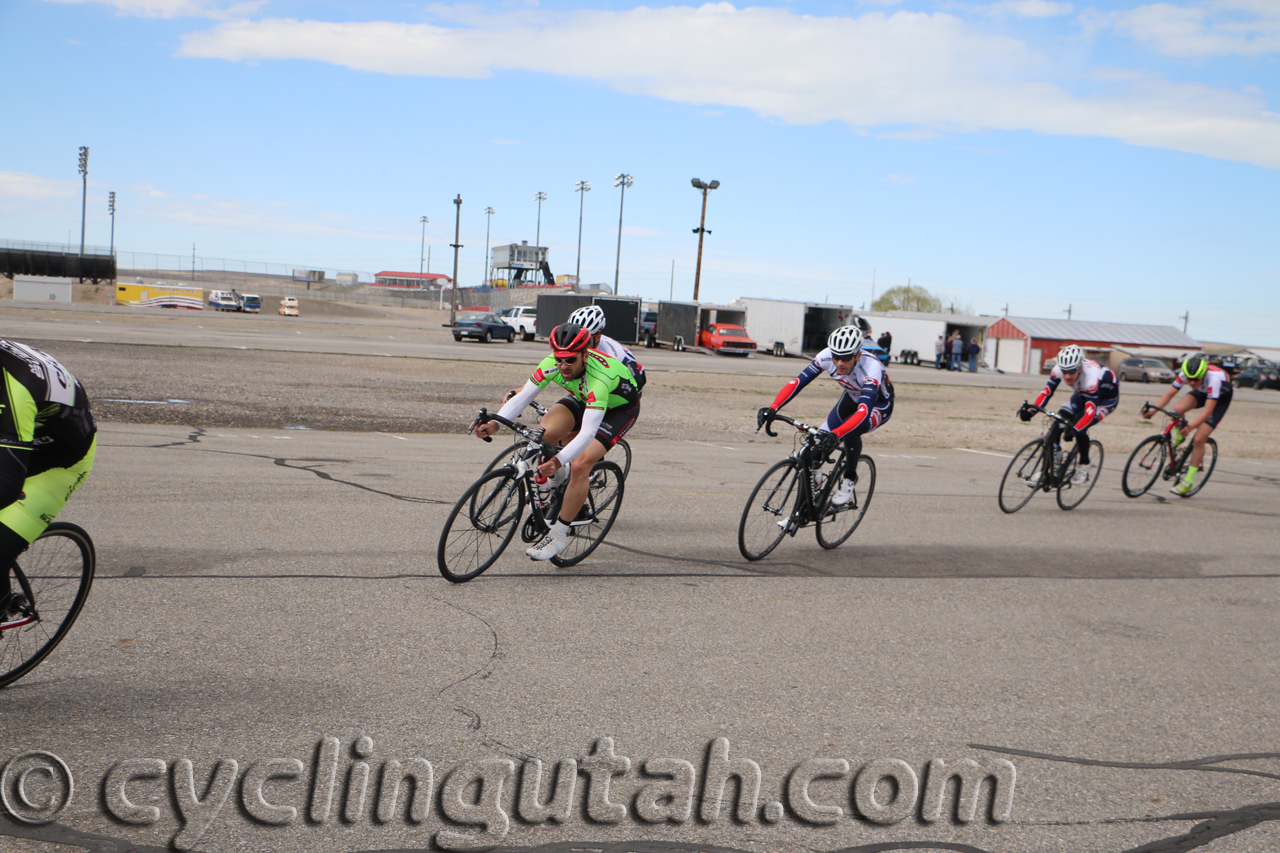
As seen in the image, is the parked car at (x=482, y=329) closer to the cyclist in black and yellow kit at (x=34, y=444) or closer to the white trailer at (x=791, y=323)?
the white trailer at (x=791, y=323)

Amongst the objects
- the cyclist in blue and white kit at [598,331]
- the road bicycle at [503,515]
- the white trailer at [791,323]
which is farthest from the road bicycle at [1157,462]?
the white trailer at [791,323]

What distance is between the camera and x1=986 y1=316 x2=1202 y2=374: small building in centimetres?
6844

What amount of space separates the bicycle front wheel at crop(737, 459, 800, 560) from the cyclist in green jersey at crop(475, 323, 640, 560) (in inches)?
49.7

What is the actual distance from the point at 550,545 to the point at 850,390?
10.4ft

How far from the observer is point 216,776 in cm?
356

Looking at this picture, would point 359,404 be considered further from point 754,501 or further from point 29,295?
point 29,295

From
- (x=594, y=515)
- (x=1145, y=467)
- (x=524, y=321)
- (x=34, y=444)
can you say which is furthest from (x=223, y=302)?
(x=34, y=444)

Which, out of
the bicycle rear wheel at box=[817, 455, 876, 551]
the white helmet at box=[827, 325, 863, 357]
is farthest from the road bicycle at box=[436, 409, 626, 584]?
the white helmet at box=[827, 325, 863, 357]

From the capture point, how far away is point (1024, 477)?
10.9 metres

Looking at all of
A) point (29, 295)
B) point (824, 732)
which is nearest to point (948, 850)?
point (824, 732)

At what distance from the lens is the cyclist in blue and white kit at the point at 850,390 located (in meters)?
8.01

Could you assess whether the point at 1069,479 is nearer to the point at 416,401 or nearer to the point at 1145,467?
the point at 1145,467

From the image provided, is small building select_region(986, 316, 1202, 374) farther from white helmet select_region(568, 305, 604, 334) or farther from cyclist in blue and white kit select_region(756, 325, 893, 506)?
white helmet select_region(568, 305, 604, 334)

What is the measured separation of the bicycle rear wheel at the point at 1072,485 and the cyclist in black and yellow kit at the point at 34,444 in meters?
9.99
